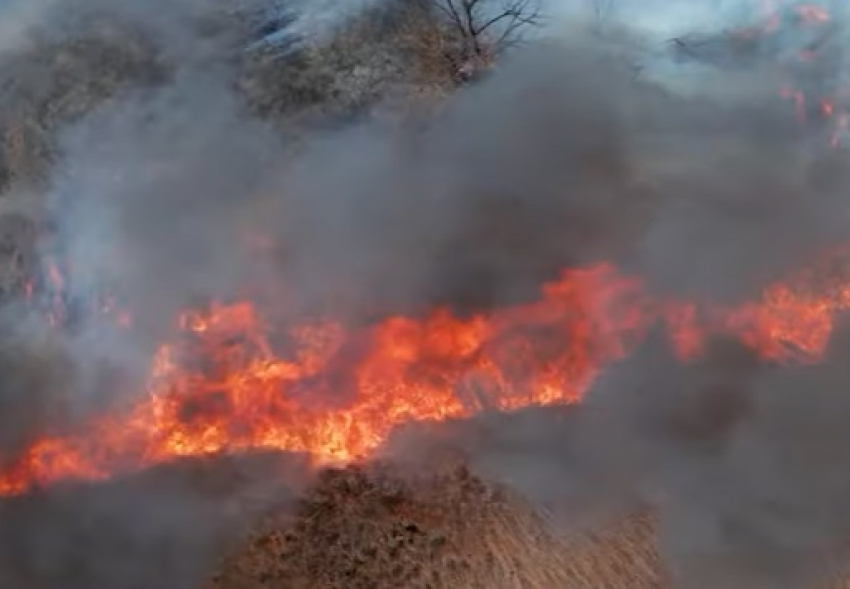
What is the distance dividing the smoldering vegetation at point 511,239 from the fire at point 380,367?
0.41 metres

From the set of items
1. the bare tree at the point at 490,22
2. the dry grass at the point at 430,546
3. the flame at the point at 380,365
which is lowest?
the dry grass at the point at 430,546

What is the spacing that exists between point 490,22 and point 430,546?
43.1ft

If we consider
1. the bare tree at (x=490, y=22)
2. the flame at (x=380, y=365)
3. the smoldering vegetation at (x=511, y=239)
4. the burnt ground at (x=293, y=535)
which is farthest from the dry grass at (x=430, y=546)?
the bare tree at (x=490, y=22)

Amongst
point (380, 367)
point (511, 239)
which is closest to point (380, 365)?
point (380, 367)

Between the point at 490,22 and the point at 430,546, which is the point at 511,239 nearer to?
the point at 430,546

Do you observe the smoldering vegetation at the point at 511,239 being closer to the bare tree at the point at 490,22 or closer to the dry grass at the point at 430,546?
the dry grass at the point at 430,546

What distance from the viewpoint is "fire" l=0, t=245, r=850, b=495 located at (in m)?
18.9

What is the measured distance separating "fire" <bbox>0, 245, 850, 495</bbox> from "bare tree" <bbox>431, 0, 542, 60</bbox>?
732 cm

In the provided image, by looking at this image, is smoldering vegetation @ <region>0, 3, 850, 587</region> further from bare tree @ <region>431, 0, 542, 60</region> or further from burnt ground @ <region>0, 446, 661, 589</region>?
bare tree @ <region>431, 0, 542, 60</region>

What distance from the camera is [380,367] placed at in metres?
19.7

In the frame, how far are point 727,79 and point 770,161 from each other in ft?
8.41

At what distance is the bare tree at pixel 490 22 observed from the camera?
2533 cm

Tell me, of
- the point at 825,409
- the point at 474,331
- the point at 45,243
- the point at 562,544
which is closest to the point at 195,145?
the point at 45,243

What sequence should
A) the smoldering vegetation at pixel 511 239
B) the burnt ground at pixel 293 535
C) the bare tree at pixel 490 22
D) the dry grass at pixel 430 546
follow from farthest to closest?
the bare tree at pixel 490 22
the smoldering vegetation at pixel 511 239
the dry grass at pixel 430 546
the burnt ground at pixel 293 535
